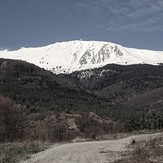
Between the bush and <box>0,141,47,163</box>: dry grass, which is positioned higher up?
the bush

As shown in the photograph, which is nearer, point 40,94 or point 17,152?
point 17,152

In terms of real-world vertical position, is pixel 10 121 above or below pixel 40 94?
below

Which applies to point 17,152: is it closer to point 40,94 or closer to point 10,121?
point 10,121

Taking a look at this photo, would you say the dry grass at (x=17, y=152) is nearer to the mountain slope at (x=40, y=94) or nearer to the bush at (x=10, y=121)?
the bush at (x=10, y=121)

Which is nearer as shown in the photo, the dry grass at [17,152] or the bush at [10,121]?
the dry grass at [17,152]

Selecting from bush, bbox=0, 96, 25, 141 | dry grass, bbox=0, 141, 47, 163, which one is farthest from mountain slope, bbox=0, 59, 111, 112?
dry grass, bbox=0, 141, 47, 163

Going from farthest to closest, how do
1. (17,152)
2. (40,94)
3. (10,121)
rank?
(40,94) → (10,121) → (17,152)

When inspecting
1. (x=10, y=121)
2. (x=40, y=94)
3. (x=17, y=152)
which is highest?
(x=40, y=94)

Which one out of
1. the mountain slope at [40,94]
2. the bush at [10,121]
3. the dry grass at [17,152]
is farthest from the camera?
the mountain slope at [40,94]

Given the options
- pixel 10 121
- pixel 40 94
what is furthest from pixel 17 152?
pixel 40 94

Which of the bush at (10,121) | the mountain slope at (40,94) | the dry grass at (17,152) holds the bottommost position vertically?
the dry grass at (17,152)

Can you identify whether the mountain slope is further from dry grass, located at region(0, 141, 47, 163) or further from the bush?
dry grass, located at region(0, 141, 47, 163)

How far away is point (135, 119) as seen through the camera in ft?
170

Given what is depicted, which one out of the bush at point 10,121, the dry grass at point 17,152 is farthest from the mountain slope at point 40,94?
the dry grass at point 17,152
